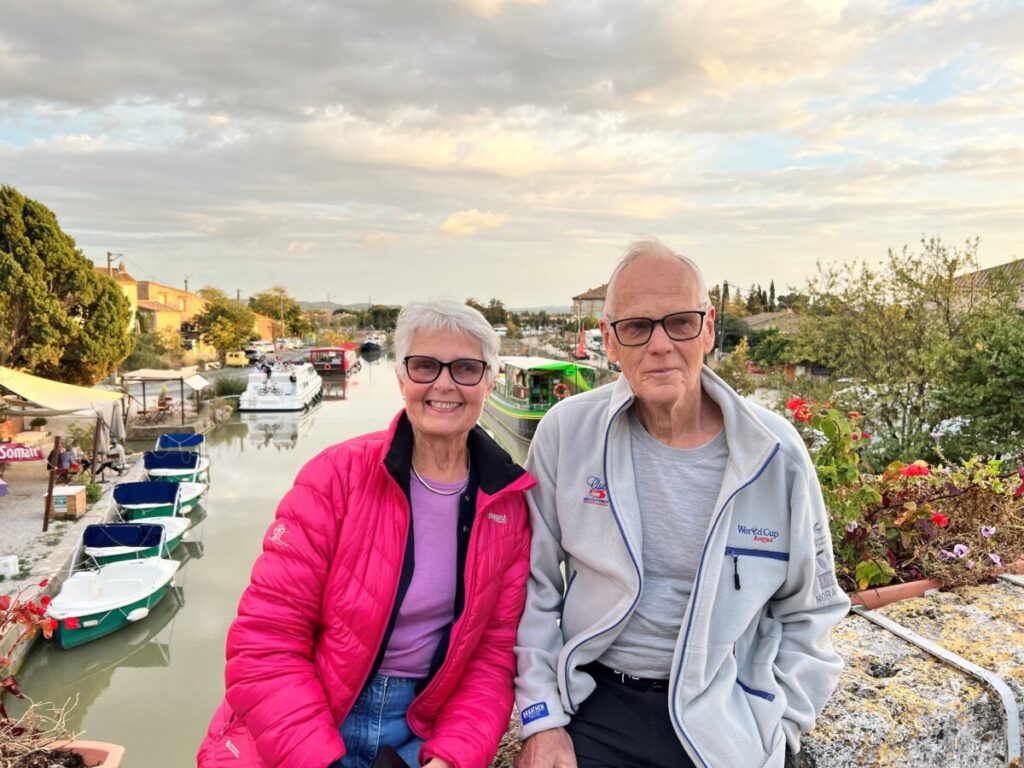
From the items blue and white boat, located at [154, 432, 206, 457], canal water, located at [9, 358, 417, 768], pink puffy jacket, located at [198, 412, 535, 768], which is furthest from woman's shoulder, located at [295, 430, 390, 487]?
blue and white boat, located at [154, 432, 206, 457]

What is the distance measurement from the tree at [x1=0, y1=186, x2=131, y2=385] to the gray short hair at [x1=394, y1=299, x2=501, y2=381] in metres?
19.1

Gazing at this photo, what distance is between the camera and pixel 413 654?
1.64 meters

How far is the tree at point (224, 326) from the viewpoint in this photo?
40.4 meters

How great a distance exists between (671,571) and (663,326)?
59cm

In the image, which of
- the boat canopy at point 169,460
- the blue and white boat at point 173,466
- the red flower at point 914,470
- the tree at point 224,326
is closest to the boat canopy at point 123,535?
the blue and white boat at point 173,466

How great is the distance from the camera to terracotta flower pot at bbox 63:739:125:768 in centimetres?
279

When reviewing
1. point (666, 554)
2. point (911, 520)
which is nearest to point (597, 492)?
point (666, 554)

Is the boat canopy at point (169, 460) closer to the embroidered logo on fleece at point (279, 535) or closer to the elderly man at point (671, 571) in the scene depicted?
the embroidered logo on fleece at point (279, 535)

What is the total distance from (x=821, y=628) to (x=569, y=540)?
2.01 feet

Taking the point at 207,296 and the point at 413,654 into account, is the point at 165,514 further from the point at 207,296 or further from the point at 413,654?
the point at 207,296

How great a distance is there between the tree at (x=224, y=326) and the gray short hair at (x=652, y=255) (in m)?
42.2

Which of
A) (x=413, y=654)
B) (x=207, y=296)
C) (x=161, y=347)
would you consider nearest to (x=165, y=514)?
(x=413, y=654)

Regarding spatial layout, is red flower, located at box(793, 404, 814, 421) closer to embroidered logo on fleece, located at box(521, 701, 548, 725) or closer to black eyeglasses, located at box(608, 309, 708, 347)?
black eyeglasses, located at box(608, 309, 708, 347)

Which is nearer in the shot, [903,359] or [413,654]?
[413,654]
